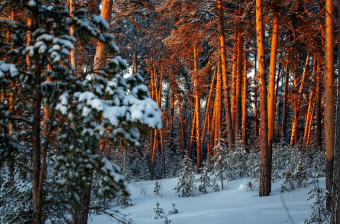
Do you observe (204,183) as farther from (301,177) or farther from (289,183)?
(301,177)

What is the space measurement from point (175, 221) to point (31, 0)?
5501 mm

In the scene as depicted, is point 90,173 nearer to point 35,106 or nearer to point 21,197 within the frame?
point 35,106

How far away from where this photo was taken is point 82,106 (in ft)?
8.64

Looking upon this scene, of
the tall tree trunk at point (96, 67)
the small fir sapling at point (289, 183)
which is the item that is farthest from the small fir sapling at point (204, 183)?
the tall tree trunk at point (96, 67)

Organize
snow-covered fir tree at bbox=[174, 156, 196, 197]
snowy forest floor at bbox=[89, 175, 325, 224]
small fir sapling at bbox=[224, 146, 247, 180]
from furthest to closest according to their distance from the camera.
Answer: small fir sapling at bbox=[224, 146, 247, 180] → snow-covered fir tree at bbox=[174, 156, 196, 197] → snowy forest floor at bbox=[89, 175, 325, 224]

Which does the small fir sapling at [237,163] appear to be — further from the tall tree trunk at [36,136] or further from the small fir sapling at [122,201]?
the tall tree trunk at [36,136]

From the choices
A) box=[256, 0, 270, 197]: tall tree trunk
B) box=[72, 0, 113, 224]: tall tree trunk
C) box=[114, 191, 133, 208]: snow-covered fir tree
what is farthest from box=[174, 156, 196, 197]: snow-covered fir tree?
box=[72, 0, 113, 224]: tall tree trunk

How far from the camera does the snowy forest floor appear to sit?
5891 millimetres

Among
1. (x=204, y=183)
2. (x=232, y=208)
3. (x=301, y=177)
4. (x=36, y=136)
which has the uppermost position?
(x=36, y=136)

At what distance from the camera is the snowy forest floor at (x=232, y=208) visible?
5891 millimetres

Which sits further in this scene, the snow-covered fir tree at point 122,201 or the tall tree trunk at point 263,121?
the snow-covered fir tree at point 122,201

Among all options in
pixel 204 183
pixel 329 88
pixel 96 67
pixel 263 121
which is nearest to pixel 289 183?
pixel 263 121

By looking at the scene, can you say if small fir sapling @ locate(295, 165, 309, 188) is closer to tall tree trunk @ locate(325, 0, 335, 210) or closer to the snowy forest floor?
the snowy forest floor

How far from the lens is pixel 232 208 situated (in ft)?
23.7
